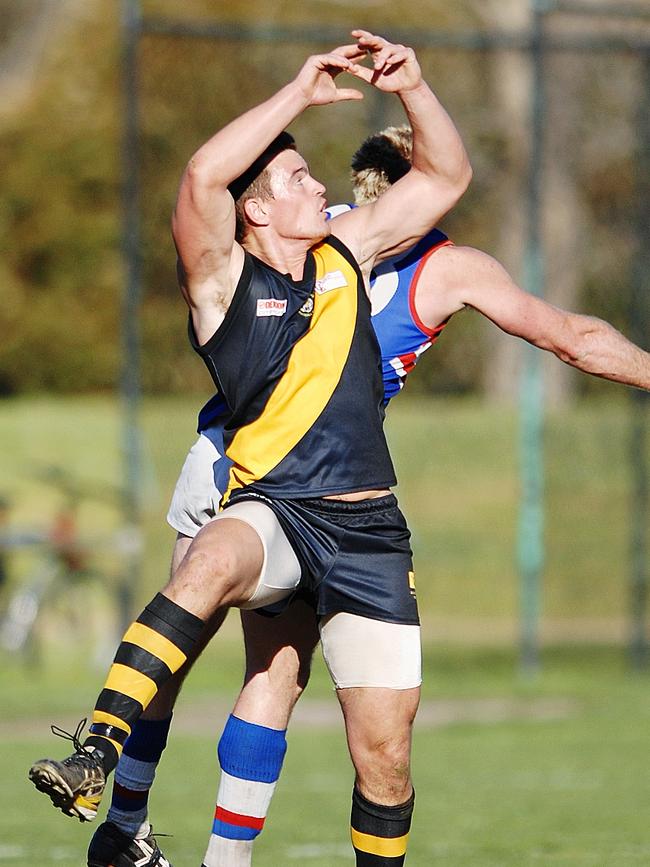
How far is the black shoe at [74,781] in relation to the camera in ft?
14.4

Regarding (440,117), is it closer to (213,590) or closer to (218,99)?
(213,590)

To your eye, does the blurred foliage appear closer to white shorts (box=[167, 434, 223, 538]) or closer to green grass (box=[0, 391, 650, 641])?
green grass (box=[0, 391, 650, 641])

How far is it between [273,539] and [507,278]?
1.17 metres

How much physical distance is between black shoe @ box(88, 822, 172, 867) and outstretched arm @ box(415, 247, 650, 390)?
202cm

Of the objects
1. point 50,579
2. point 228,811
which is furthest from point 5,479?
point 228,811

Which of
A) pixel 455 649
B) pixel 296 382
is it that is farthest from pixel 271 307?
pixel 455 649

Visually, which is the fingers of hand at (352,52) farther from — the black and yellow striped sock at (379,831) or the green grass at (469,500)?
the green grass at (469,500)

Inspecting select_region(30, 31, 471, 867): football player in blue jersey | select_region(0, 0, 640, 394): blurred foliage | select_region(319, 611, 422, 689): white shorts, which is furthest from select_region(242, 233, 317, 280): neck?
select_region(0, 0, 640, 394): blurred foliage

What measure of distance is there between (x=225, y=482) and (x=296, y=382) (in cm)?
60

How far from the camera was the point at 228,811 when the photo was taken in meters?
5.59

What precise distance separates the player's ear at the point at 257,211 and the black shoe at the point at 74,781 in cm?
172

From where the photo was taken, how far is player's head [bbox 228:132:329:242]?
17.5ft

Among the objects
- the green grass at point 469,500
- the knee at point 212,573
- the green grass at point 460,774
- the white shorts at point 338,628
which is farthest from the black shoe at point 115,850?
the green grass at point 469,500

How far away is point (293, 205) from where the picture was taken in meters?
5.35
